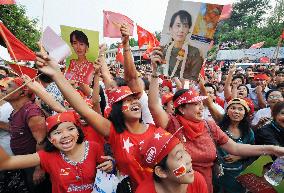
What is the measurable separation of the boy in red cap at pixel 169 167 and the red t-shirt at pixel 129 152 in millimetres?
382

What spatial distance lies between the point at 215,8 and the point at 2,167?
227 cm

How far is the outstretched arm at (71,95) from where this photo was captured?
2.80 meters

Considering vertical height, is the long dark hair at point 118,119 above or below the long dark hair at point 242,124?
above

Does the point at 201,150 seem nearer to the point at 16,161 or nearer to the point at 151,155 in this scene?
the point at 151,155

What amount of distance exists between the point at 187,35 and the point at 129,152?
1272 millimetres

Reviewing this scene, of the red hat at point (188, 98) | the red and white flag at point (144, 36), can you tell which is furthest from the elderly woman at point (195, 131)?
the red and white flag at point (144, 36)

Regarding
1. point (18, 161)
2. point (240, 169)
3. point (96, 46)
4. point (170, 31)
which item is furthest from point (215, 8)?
point (18, 161)

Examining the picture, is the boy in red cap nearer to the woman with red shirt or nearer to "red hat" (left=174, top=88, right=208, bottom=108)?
the woman with red shirt

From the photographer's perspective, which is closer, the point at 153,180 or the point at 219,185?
the point at 153,180

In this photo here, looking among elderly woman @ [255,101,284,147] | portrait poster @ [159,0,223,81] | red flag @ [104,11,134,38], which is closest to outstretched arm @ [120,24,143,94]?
portrait poster @ [159,0,223,81]

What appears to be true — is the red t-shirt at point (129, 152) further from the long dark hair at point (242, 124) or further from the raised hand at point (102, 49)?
the long dark hair at point (242, 124)

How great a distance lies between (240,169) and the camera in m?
4.05

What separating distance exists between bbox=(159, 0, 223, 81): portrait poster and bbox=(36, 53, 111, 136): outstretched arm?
82 cm

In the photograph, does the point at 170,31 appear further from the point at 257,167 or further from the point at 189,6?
the point at 257,167
